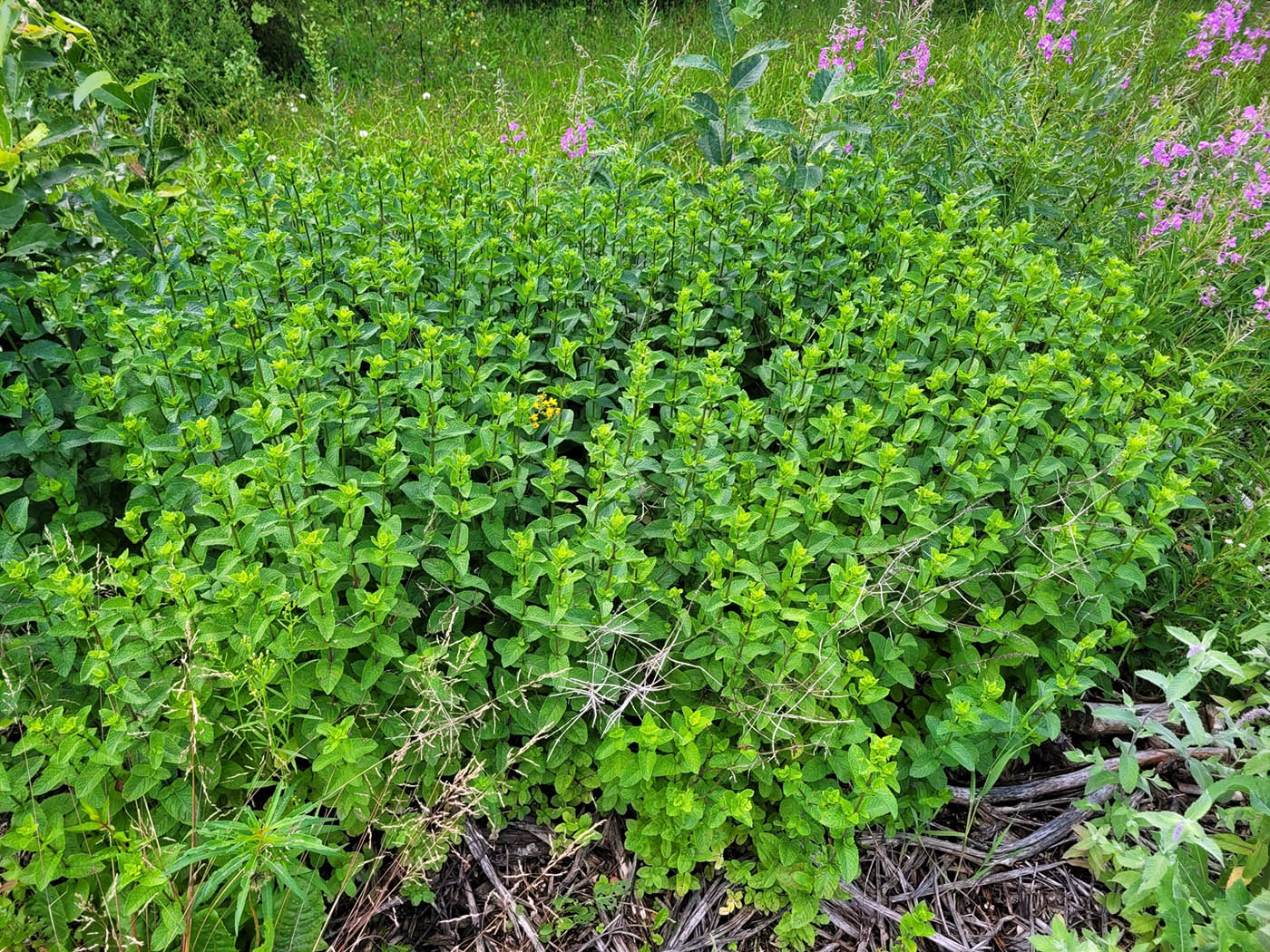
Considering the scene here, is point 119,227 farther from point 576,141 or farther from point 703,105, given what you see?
point 576,141

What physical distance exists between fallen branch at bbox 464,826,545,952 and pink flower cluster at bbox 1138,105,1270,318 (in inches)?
135

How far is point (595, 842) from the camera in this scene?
2477 mm

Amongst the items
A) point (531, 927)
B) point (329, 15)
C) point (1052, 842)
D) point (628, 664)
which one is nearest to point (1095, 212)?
point (1052, 842)

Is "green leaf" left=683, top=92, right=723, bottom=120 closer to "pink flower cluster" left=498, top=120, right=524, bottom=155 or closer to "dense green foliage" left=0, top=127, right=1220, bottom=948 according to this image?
"dense green foliage" left=0, top=127, right=1220, bottom=948

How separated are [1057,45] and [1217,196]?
1.00 metres

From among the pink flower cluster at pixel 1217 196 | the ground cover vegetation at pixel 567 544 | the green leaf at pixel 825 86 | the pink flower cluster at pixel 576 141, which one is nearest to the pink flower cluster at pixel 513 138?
the pink flower cluster at pixel 576 141

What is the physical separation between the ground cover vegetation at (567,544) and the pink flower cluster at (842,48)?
84.5 inches

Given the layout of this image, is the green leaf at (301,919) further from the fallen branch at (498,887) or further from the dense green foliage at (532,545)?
the fallen branch at (498,887)

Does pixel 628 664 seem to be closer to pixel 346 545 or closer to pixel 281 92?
pixel 346 545

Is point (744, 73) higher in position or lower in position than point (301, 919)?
higher

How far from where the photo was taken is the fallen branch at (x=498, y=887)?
7.42 ft

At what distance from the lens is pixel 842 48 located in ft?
17.9

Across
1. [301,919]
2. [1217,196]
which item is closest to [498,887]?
[301,919]

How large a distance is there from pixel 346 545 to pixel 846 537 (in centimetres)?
143
